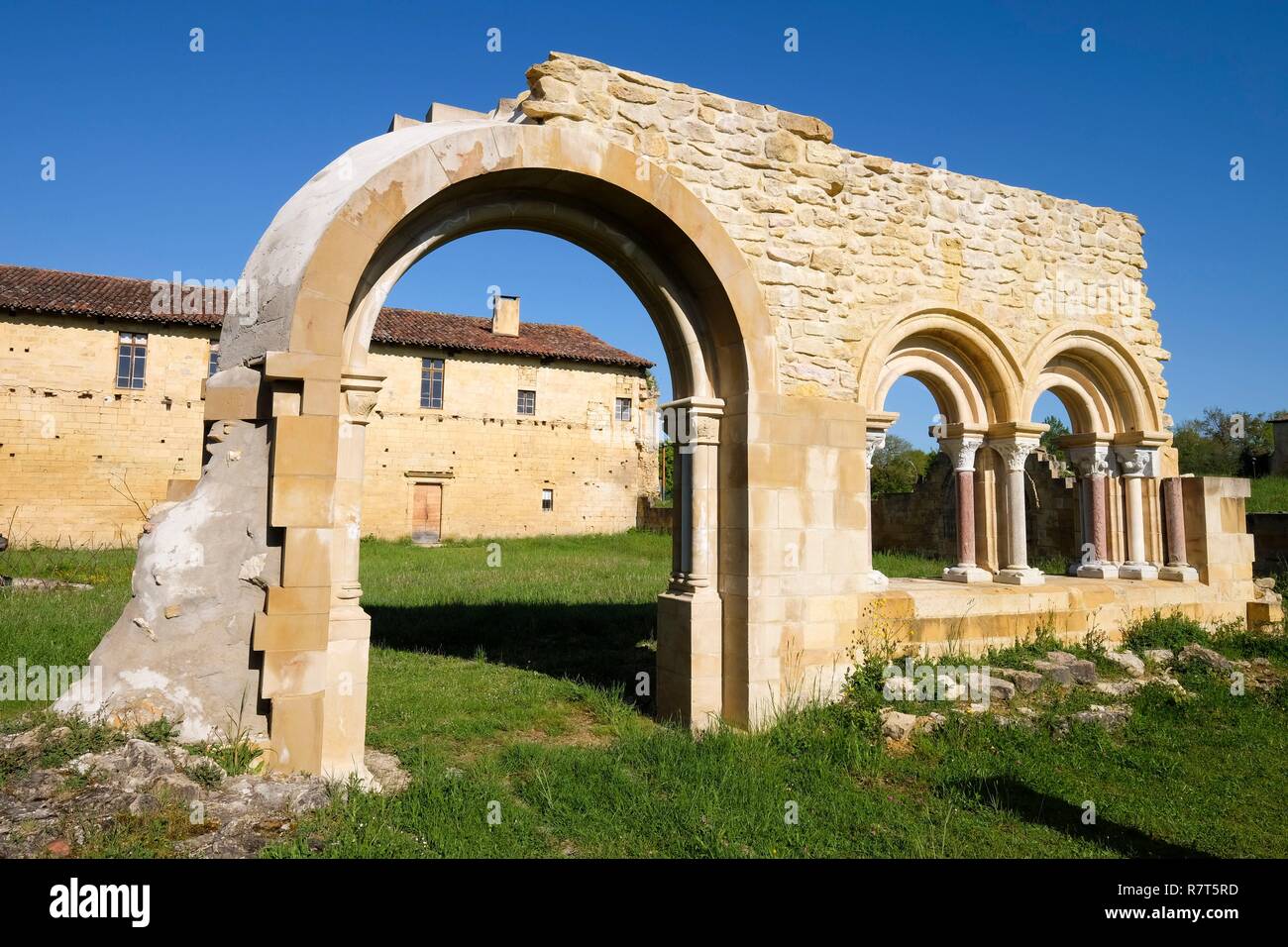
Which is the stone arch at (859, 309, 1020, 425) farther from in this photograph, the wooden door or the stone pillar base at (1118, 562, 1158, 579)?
the wooden door

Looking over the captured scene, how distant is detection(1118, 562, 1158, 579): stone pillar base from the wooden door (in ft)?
62.6

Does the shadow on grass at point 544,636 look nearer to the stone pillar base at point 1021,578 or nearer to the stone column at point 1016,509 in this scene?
the stone pillar base at point 1021,578

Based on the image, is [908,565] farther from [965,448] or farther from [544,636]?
[544,636]

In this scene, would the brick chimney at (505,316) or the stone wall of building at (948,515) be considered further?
the brick chimney at (505,316)

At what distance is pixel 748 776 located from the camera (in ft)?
15.4

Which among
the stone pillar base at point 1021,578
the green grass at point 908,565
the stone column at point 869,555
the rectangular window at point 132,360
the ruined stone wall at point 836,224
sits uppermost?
the rectangular window at point 132,360

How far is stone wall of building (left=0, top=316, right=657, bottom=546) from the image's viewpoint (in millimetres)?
19844

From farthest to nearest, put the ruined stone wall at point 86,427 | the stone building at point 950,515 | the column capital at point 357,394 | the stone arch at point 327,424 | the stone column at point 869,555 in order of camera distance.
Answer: the ruined stone wall at point 86,427 → the stone building at point 950,515 → the stone column at point 869,555 → the column capital at point 357,394 → the stone arch at point 327,424

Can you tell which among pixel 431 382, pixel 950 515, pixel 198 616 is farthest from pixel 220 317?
pixel 198 616

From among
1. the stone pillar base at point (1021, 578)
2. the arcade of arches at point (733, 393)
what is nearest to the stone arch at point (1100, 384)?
the arcade of arches at point (733, 393)

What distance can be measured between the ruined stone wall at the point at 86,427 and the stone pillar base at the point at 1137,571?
19.8 m

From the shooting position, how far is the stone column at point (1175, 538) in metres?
8.36

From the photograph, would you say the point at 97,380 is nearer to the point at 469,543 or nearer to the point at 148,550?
the point at 469,543
